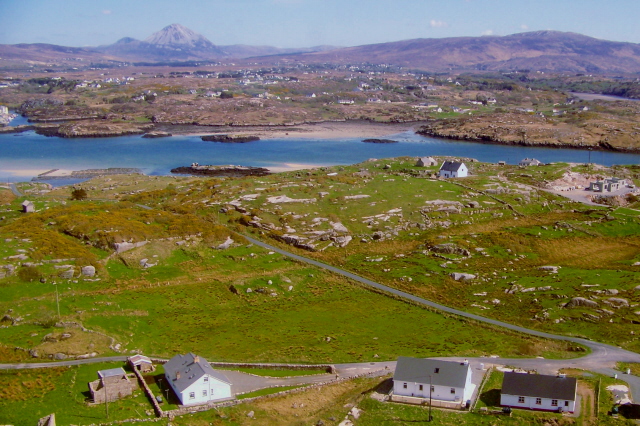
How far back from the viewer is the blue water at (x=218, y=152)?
11625 centimetres

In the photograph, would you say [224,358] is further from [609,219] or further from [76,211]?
[609,219]

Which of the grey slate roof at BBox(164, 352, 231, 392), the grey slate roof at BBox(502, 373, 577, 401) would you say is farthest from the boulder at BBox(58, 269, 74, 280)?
the grey slate roof at BBox(502, 373, 577, 401)

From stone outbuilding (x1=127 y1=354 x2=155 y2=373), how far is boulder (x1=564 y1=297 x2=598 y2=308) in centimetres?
3105

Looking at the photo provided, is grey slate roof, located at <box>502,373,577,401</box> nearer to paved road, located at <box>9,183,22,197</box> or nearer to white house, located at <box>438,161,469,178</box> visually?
white house, located at <box>438,161,469,178</box>

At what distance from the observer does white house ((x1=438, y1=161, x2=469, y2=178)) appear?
84.8 m

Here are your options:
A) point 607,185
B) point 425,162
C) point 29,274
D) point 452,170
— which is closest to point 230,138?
point 425,162

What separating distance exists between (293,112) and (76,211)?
138373 millimetres

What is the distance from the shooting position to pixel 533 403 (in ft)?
103

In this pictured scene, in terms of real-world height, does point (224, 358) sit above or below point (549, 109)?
below

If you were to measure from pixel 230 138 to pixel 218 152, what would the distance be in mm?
18060

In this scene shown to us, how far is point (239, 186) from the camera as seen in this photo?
78.8 meters

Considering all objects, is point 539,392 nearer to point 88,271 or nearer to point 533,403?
point 533,403

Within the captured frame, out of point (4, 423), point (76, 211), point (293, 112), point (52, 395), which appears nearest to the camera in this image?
point (4, 423)

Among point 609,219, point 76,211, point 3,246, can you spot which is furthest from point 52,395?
point 609,219
